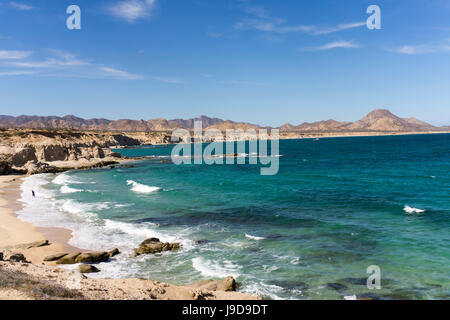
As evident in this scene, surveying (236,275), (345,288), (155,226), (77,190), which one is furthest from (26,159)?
(345,288)

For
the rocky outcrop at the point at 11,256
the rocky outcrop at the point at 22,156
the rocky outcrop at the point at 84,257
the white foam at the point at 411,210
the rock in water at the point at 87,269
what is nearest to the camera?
the rocky outcrop at the point at 11,256

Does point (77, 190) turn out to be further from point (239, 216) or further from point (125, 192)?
point (239, 216)

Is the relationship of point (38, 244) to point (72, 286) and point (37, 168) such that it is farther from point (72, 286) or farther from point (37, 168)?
point (37, 168)

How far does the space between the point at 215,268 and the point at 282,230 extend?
7.55 m

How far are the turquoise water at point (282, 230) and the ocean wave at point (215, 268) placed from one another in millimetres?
53

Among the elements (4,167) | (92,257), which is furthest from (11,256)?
(4,167)

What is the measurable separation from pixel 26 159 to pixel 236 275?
226ft

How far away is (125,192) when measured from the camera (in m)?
40.4

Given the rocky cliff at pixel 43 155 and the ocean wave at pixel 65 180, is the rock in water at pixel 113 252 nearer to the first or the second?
the ocean wave at pixel 65 180

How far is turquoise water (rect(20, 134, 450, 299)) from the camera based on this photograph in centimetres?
1478

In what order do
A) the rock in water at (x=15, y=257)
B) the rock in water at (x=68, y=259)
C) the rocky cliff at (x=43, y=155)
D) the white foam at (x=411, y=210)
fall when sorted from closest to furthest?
the rock in water at (x=15, y=257) → the rock in water at (x=68, y=259) → the white foam at (x=411, y=210) → the rocky cliff at (x=43, y=155)

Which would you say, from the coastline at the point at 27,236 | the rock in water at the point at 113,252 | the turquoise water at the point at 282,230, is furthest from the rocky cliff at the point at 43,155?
the rock in water at the point at 113,252

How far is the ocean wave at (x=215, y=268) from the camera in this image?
50.8ft
